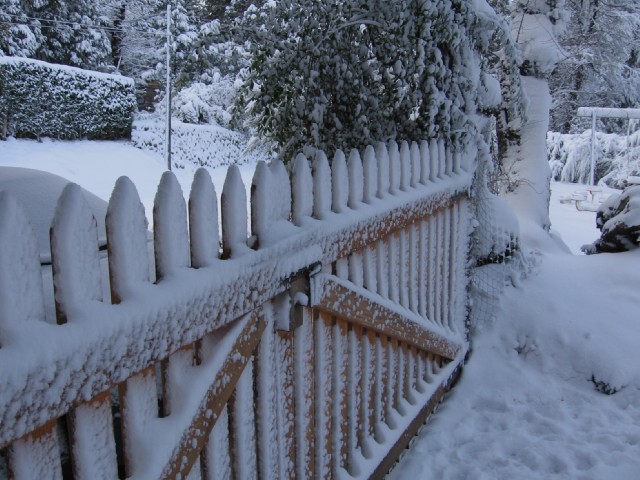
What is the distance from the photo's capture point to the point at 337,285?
2225mm

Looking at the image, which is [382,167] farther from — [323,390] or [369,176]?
[323,390]

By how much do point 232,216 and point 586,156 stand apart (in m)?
23.9

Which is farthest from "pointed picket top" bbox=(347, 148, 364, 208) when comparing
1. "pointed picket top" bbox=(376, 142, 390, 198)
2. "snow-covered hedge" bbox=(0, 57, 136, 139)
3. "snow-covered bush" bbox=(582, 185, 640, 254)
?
"snow-covered hedge" bbox=(0, 57, 136, 139)

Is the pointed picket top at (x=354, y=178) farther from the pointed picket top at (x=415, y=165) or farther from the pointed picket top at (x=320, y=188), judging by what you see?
the pointed picket top at (x=415, y=165)

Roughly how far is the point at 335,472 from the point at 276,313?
3.13 feet

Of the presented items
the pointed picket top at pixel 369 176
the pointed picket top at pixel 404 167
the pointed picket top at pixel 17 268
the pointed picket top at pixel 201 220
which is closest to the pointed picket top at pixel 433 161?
the pointed picket top at pixel 404 167

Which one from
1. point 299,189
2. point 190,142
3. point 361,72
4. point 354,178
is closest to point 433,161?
point 354,178

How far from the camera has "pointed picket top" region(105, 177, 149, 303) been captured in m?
1.26

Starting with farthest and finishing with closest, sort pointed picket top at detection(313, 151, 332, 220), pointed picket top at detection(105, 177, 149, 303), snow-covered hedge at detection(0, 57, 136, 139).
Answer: snow-covered hedge at detection(0, 57, 136, 139) → pointed picket top at detection(313, 151, 332, 220) → pointed picket top at detection(105, 177, 149, 303)

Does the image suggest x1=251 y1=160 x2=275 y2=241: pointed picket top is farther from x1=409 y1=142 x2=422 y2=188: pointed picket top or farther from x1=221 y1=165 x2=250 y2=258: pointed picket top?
x1=409 y1=142 x2=422 y2=188: pointed picket top

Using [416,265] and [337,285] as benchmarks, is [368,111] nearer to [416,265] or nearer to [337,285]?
[416,265]

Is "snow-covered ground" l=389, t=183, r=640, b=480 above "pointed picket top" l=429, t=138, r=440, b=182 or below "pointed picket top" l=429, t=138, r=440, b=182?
below

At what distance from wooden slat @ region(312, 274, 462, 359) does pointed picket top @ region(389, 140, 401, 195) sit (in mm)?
626

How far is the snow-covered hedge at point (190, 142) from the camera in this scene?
2238cm
